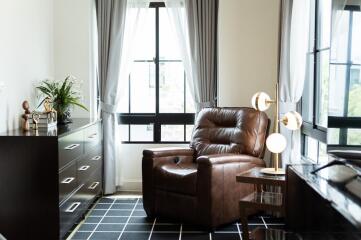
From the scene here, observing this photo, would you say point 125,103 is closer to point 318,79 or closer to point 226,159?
point 226,159

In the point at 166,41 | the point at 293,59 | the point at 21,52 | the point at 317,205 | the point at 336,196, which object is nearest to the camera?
the point at 336,196

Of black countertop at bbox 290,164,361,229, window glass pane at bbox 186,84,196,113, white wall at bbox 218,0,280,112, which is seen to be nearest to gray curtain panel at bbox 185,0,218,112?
white wall at bbox 218,0,280,112

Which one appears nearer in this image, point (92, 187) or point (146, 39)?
point (92, 187)

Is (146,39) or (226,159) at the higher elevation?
(146,39)

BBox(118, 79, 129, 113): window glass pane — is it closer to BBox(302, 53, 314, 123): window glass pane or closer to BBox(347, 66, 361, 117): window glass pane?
BBox(302, 53, 314, 123): window glass pane

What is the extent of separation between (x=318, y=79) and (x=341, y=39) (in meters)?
1.44

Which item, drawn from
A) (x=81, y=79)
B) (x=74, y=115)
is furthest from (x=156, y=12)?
(x=74, y=115)

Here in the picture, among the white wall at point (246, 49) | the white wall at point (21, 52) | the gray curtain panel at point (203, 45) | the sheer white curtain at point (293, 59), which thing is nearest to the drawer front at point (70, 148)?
the white wall at point (21, 52)

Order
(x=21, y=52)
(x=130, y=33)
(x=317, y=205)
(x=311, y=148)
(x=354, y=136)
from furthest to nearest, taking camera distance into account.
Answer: (x=130, y=33) < (x=311, y=148) < (x=21, y=52) < (x=354, y=136) < (x=317, y=205)

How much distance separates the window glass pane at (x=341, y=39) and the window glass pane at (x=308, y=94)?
1440 mm

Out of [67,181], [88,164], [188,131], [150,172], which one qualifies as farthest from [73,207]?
[188,131]

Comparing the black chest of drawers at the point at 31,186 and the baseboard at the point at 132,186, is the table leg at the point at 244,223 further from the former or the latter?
the baseboard at the point at 132,186

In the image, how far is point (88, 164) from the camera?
3.99m

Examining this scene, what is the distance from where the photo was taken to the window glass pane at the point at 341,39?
237 centimetres
